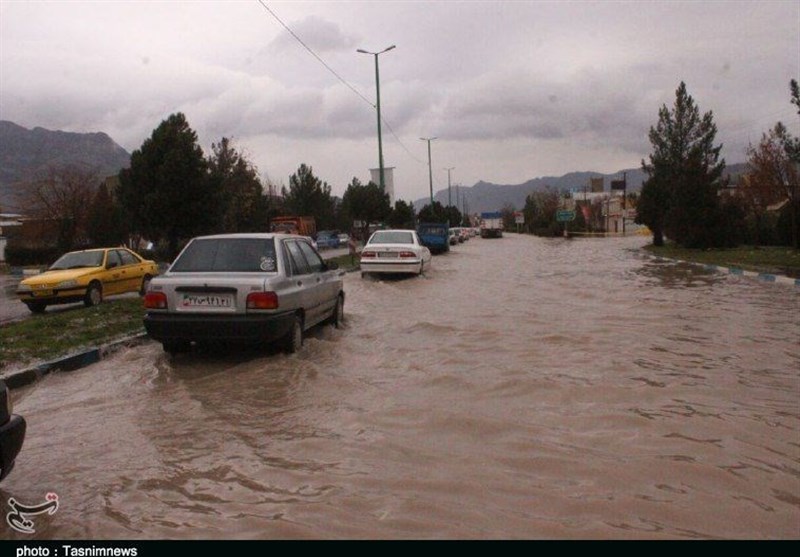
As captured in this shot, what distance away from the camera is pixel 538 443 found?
16.1 ft

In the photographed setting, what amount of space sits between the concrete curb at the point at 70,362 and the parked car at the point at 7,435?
143 inches

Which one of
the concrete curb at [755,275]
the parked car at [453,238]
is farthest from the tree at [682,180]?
the parked car at [453,238]

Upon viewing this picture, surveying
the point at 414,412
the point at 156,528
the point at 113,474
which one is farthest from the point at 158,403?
the point at 156,528

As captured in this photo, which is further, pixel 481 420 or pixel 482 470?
pixel 481 420

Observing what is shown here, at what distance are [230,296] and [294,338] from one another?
102 centimetres

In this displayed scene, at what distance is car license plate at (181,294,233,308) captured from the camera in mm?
7488

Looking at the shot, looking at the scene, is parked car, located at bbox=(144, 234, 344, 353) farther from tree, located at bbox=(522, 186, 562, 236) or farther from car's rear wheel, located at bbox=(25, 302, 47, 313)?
tree, located at bbox=(522, 186, 562, 236)

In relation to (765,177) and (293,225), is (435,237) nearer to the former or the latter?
(293,225)

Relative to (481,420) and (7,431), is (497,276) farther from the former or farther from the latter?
(7,431)

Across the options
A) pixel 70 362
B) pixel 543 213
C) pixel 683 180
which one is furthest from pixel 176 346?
pixel 543 213

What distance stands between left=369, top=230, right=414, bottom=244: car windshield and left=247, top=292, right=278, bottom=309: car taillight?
1276 cm

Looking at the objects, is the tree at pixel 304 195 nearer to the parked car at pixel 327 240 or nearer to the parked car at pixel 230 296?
the parked car at pixel 327 240

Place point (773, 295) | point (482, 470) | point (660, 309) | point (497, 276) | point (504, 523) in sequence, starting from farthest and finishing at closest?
point (497, 276) → point (773, 295) → point (660, 309) → point (482, 470) → point (504, 523)
